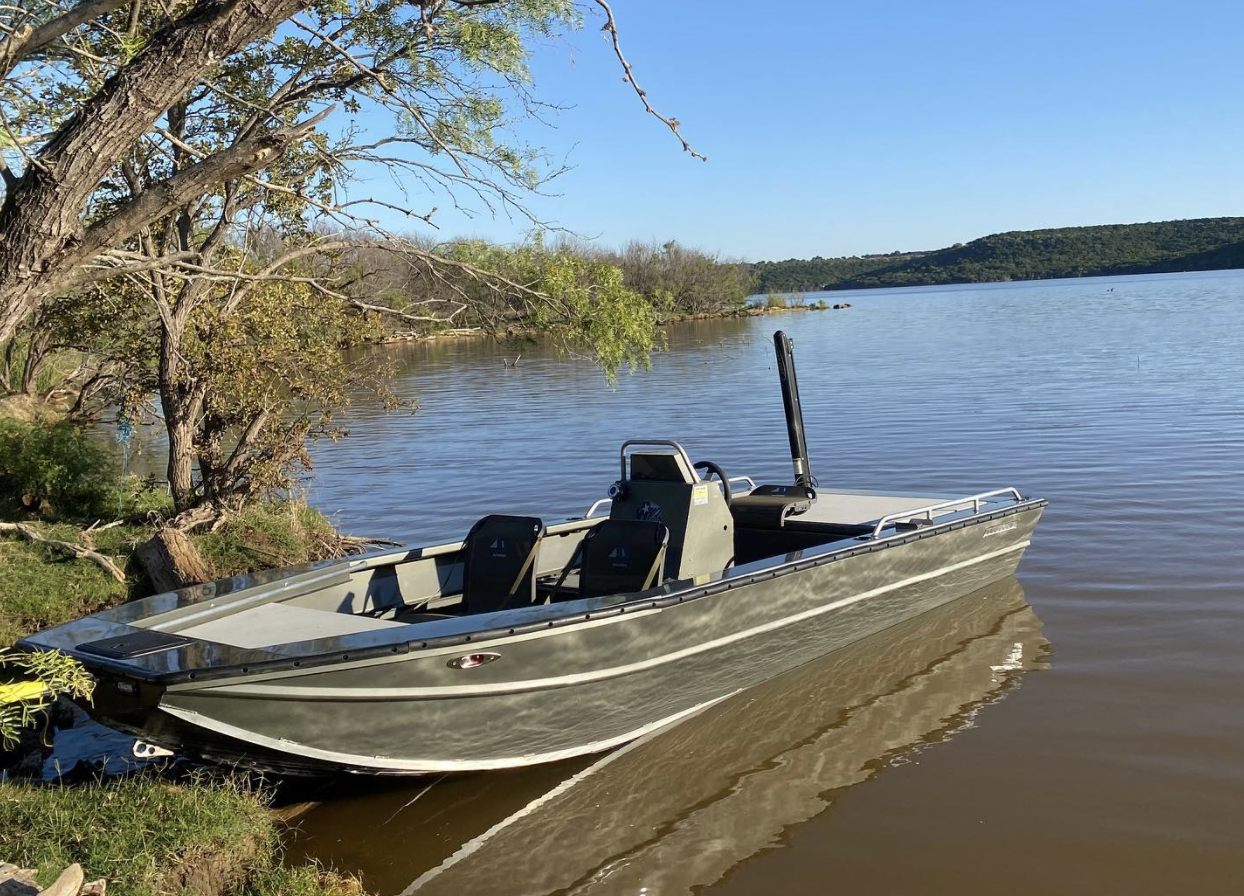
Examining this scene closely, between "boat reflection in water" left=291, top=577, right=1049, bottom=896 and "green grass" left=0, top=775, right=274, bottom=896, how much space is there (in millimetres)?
422

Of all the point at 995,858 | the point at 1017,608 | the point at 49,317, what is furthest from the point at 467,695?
the point at 49,317

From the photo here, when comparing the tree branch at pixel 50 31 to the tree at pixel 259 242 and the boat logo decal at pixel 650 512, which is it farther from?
the boat logo decal at pixel 650 512

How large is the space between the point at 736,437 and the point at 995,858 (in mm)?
13301

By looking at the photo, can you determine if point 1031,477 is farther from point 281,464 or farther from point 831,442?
point 281,464

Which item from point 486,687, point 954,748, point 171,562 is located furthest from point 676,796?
point 171,562

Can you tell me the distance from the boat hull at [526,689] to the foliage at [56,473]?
6458mm

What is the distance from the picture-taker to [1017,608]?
27.6ft

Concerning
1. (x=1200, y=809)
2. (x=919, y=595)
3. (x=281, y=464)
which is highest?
(x=281, y=464)

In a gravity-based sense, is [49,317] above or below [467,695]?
above

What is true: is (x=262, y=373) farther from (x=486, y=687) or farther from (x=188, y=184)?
(x=188, y=184)

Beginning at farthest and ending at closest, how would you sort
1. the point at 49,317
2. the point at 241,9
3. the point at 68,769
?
the point at 49,317
the point at 68,769
the point at 241,9

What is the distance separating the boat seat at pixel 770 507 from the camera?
7949 millimetres

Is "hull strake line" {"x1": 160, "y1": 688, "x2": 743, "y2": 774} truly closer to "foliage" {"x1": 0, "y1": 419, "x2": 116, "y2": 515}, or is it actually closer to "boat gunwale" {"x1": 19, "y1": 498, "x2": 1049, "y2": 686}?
"boat gunwale" {"x1": 19, "y1": 498, "x2": 1049, "y2": 686}

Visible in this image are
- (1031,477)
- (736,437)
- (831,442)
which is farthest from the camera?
(736,437)
